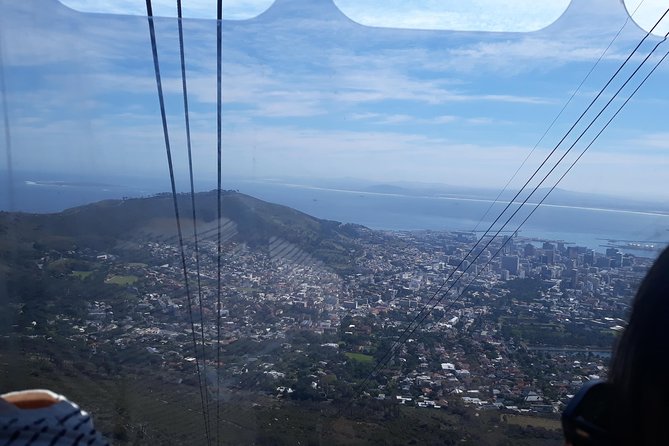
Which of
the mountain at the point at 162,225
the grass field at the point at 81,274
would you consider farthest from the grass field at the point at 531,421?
the grass field at the point at 81,274

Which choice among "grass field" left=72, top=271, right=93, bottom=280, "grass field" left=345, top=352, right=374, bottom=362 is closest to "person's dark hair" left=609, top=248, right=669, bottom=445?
"grass field" left=345, top=352, right=374, bottom=362

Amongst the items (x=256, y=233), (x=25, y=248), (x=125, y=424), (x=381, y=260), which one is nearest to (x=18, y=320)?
(x=25, y=248)

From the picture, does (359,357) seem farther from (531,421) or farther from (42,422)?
(42,422)

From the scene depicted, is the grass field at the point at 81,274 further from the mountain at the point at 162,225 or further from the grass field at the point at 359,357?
the grass field at the point at 359,357

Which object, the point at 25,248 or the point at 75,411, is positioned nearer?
Result: the point at 75,411

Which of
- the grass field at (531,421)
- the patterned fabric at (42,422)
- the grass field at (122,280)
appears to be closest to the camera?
the patterned fabric at (42,422)

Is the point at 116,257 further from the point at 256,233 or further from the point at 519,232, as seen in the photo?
the point at 519,232

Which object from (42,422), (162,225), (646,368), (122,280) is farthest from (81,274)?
(646,368)
